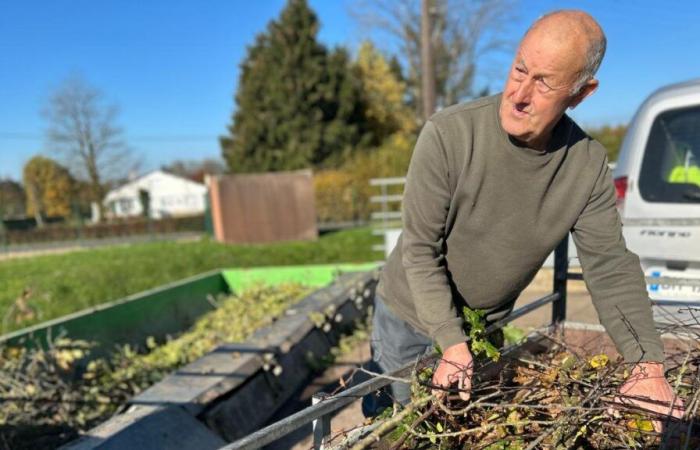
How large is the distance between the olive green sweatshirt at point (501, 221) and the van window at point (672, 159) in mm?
2297

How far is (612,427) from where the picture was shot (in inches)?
57.8

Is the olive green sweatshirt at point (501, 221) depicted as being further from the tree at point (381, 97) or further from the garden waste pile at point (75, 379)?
the tree at point (381, 97)

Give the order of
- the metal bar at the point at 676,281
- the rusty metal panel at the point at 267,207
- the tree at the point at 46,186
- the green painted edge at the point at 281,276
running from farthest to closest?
the tree at the point at 46,186 → the rusty metal panel at the point at 267,207 → the green painted edge at the point at 281,276 → the metal bar at the point at 676,281

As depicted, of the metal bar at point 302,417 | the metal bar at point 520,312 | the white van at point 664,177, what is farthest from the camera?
the white van at point 664,177

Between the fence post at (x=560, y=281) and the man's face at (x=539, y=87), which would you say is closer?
the man's face at (x=539, y=87)

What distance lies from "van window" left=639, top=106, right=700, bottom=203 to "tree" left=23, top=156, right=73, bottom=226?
3645 centimetres

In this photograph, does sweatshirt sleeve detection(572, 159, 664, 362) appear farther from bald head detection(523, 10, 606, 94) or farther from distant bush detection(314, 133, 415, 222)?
distant bush detection(314, 133, 415, 222)

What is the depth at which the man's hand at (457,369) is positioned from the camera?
150cm

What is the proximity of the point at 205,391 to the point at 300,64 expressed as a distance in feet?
87.6

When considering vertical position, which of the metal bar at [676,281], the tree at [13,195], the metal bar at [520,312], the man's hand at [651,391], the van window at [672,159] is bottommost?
the man's hand at [651,391]

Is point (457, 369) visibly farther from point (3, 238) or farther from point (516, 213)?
point (3, 238)

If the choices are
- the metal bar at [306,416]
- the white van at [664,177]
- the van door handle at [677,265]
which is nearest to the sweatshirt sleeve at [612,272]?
the metal bar at [306,416]

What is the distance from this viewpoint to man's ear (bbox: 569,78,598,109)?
5.03ft

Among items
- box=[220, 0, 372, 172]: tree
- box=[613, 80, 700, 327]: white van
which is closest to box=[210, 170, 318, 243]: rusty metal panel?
box=[613, 80, 700, 327]: white van
